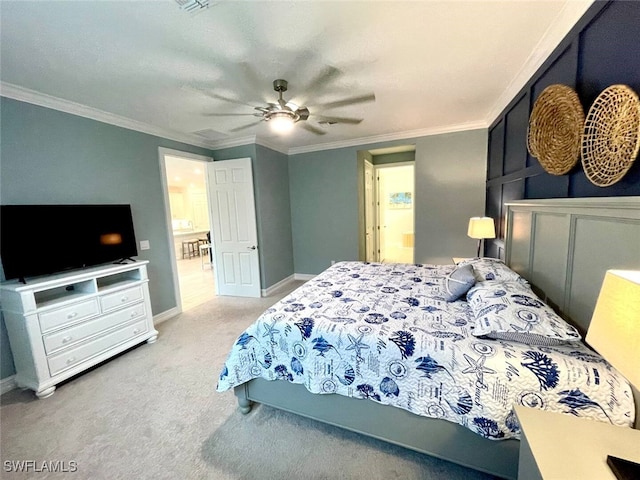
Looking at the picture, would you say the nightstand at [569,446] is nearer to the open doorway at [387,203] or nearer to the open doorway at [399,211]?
the open doorway at [387,203]

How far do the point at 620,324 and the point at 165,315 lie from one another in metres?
4.24

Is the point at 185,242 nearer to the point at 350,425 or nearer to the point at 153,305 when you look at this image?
the point at 153,305

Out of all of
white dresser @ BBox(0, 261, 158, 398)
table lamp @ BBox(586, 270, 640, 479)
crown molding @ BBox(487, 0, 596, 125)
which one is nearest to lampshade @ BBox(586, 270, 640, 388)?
table lamp @ BBox(586, 270, 640, 479)

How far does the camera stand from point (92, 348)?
2418mm

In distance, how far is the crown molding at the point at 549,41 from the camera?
1490mm

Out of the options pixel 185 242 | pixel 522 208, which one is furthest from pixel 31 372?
pixel 185 242

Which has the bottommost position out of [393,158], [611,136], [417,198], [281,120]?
[417,198]

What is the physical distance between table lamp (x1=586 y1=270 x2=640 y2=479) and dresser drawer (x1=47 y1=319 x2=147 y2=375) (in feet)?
11.4

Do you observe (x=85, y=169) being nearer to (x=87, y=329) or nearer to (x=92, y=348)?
(x=87, y=329)

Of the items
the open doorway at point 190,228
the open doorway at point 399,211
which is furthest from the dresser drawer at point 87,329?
the open doorway at point 399,211

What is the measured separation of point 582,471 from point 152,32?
2940 mm

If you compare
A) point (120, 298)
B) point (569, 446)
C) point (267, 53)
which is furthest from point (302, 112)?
point (120, 298)

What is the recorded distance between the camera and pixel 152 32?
65.3 inches

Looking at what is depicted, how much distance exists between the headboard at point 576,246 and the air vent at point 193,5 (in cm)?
228
